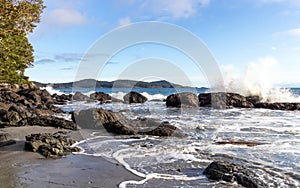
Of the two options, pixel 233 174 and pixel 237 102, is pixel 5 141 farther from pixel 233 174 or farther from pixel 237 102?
pixel 237 102

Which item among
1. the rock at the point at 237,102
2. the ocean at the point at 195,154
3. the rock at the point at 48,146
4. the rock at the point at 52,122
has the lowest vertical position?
the ocean at the point at 195,154

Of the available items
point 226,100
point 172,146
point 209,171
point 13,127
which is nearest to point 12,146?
point 13,127

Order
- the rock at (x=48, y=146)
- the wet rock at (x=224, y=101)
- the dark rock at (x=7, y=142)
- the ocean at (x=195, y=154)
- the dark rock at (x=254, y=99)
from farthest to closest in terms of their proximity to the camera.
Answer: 1. the dark rock at (x=254, y=99)
2. the wet rock at (x=224, y=101)
3. the dark rock at (x=7, y=142)
4. the rock at (x=48, y=146)
5. the ocean at (x=195, y=154)

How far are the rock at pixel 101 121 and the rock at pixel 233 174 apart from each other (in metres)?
6.14

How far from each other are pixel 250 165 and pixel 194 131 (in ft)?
19.6

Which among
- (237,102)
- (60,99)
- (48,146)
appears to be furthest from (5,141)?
(60,99)

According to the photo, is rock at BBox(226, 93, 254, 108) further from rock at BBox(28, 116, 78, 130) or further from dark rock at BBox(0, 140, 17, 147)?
dark rock at BBox(0, 140, 17, 147)

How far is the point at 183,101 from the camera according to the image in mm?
29359

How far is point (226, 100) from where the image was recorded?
1161 inches

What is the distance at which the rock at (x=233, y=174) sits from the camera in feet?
19.9

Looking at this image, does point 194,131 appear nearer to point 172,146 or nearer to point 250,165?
point 172,146

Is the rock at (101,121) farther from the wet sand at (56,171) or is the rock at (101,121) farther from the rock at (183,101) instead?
the rock at (183,101)

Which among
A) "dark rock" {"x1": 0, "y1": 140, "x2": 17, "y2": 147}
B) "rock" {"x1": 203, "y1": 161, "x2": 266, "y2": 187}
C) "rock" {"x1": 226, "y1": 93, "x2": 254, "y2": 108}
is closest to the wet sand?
"dark rock" {"x1": 0, "y1": 140, "x2": 17, "y2": 147}

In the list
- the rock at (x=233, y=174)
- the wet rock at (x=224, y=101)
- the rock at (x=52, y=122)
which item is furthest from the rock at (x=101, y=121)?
the wet rock at (x=224, y=101)
